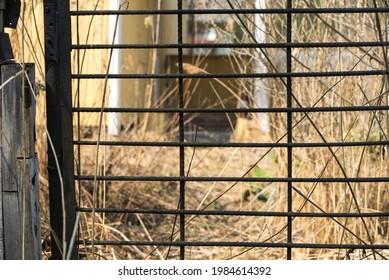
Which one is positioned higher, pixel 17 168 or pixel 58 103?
pixel 58 103

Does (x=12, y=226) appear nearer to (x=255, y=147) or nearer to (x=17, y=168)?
(x=17, y=168)

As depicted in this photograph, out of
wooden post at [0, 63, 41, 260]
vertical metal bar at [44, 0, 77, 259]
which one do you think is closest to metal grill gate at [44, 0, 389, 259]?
vertical metal bar at [44, 0, 77, 259]

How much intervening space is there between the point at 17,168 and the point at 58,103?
15.1 inches

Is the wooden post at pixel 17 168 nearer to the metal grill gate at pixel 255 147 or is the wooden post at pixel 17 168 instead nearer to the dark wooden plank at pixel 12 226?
the dark wooden plank at pixel 12 226

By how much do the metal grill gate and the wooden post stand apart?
0.56ft

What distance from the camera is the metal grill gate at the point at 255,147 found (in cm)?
350

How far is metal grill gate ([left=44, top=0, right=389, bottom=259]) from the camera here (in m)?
3.50

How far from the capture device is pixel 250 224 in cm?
593

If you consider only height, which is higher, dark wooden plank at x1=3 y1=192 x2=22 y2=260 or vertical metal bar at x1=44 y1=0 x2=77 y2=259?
vertical metal bar at x1=44 y1=0 x2=77 y2=259

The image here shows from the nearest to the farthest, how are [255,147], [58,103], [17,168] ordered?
[17,168]
[58,103]
[255,147]

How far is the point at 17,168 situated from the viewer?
3.29 metres

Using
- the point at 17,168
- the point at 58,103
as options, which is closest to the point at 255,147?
the point at 58,103

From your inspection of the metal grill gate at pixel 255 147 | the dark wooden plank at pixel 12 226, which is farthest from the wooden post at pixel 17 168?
the metal grill gate at pixel 255 147

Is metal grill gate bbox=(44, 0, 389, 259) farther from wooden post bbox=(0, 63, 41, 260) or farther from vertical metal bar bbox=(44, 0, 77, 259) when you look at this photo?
wooden post bbox=(0, 63, 41, 260)
